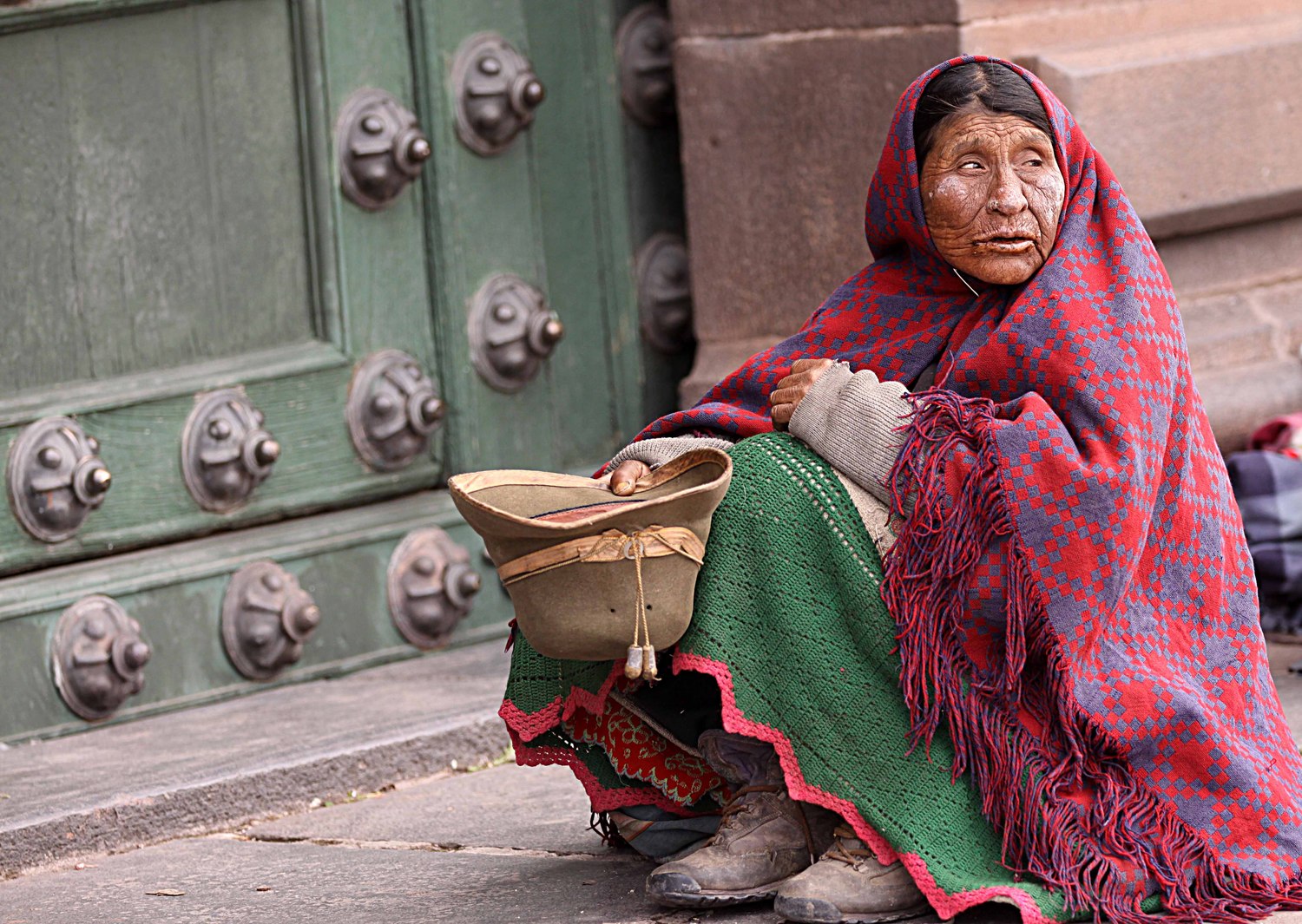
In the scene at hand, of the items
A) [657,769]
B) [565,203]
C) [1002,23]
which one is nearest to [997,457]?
[657,769]

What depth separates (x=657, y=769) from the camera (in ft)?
9.18

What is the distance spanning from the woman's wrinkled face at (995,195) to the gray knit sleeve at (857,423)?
0.78 feet

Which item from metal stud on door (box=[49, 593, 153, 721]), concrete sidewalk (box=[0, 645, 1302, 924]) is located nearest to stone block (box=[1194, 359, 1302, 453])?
concrete sidewalk (box=[0, 645, 1302, 924])

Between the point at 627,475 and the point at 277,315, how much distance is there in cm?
165

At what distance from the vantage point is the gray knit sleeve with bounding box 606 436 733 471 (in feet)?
9.24

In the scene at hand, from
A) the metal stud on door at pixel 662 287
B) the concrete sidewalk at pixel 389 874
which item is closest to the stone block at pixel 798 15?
the metal stud on door at pixel 662 287

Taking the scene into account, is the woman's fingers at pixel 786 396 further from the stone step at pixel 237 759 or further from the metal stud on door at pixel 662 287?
the metal stud on door at pixel 662 287

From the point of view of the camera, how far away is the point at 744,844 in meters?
2.63

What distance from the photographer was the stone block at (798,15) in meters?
4.18

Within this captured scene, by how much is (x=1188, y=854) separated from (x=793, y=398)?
833mm

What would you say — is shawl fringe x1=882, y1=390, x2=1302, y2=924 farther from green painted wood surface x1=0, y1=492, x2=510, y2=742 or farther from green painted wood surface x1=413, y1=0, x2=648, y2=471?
green painted wood surface x1=413, y1=0, x2=648, y2=471

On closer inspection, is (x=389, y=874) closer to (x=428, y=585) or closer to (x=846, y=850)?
(x=846, y=850)

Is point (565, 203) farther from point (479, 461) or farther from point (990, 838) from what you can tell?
point (990, 838)

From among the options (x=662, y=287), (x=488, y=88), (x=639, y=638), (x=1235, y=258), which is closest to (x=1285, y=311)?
(x=1235, y=258)
